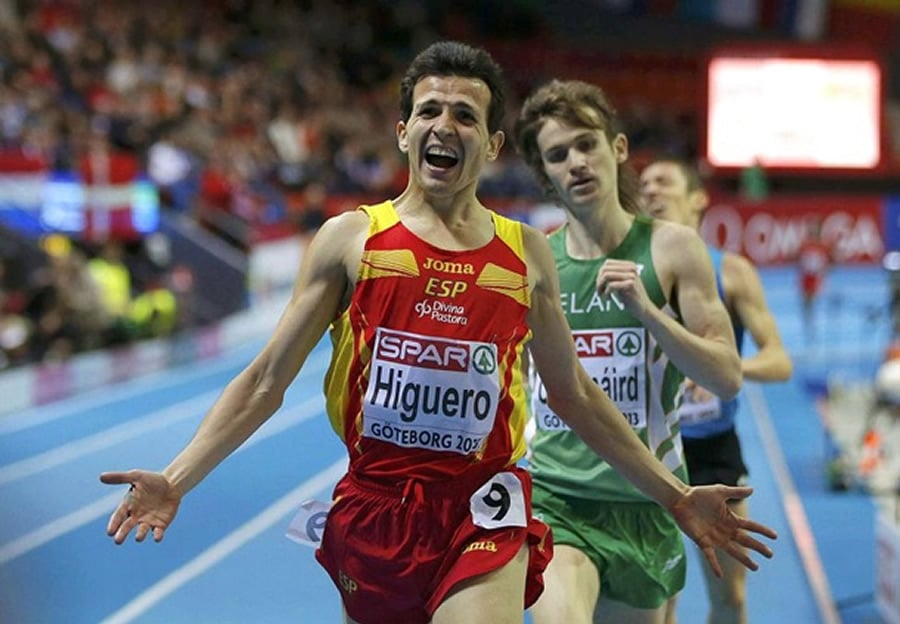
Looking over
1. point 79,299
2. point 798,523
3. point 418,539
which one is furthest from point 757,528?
point 79,299

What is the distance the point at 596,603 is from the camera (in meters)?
4.60

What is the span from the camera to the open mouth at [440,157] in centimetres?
355

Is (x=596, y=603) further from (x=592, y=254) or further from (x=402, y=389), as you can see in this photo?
(x=402, y=389)

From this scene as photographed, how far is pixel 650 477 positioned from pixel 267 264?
17.2 meters

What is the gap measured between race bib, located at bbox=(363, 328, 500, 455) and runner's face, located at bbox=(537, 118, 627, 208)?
3.91 ft

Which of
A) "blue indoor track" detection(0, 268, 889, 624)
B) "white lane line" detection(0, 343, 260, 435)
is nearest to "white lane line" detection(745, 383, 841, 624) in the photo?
"blue indoor track" detection(0, 268, 889, 624)

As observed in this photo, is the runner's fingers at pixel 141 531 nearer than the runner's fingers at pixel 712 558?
Yes

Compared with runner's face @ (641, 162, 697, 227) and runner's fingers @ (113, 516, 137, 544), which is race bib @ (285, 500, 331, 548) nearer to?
runner's fingers @ (113, 516, 137, 544)

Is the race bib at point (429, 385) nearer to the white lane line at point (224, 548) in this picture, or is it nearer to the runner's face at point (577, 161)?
the runner's face at point (577, 161)

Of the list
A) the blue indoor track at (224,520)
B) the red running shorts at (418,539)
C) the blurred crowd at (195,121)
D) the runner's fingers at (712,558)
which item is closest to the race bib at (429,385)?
the red running shorts at (418,539)

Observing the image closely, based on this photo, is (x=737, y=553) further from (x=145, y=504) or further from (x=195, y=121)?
(x=195, y=121)

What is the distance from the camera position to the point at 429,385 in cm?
350

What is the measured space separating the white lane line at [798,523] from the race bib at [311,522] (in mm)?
4022

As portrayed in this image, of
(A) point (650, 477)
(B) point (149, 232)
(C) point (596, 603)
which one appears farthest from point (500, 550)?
(B) point (149, 232)
